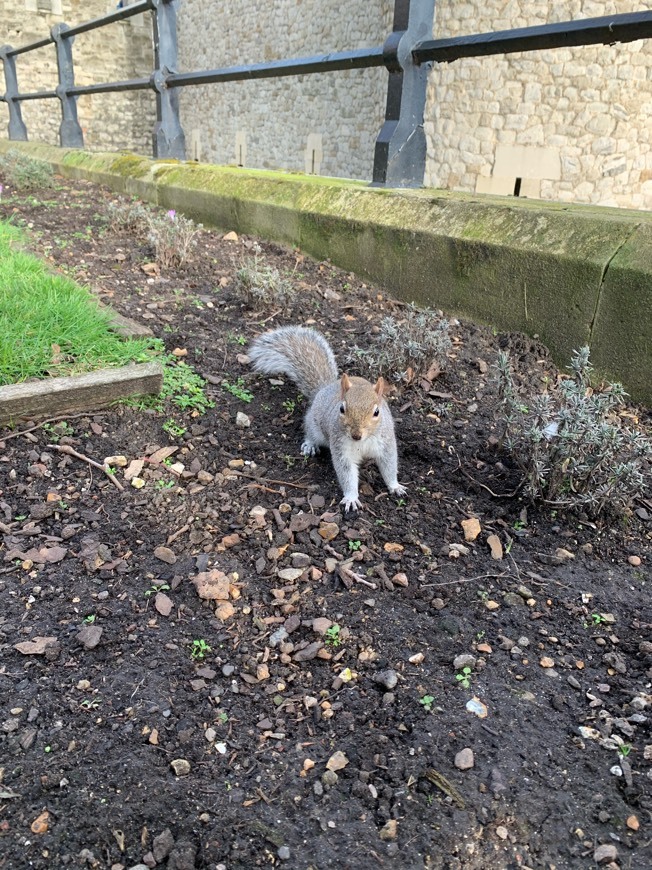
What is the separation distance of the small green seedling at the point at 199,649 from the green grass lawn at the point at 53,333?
1.28 metres

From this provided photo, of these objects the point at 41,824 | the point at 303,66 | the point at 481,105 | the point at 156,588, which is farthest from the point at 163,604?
the point at 481,105

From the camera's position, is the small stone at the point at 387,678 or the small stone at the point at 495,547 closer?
the small stone at the point at 387,678

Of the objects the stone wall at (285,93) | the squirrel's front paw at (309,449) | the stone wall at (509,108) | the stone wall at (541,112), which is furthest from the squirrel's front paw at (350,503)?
the stone wall at (285,93)

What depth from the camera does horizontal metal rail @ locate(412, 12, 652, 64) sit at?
93.3 inches

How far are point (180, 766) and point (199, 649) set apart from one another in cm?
31

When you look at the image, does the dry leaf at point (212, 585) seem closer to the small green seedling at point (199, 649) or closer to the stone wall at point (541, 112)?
the small green seedling at point (199, 649)

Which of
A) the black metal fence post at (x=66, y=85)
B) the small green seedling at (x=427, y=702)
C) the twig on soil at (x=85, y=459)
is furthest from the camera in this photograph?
the black metal fence post at (x=66, y=85)

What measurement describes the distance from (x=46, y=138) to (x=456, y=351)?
61.5ft

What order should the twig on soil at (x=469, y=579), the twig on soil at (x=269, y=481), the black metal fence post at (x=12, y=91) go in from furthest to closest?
the black metal fence post at (x=12, y=91) → the twig on soil at (x=269, y=481) → the twig on soil at (x=469, y=579)

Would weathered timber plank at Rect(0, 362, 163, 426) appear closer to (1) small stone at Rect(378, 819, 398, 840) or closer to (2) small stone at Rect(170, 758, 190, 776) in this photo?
(2) small stone at Rect(170, 758, 190, 776)

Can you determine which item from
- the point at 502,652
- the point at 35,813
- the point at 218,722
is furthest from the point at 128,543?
the point at 502,652

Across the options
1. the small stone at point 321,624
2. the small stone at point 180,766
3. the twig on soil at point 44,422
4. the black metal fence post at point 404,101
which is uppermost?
the black metal fence post at point 404,101

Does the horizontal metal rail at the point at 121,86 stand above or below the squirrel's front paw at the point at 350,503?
above

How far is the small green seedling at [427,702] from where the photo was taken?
142 centimetres
